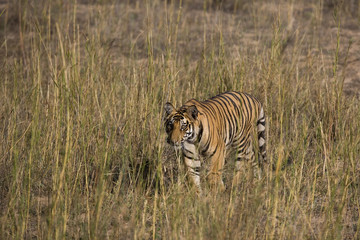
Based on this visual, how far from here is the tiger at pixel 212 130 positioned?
11.7 ft

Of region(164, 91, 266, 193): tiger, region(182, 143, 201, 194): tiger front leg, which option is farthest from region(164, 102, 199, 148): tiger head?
region(182, 143, 201, 194): tiger front leg

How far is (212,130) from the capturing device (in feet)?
12.5

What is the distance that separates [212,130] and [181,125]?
365 mm

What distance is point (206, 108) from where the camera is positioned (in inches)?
153

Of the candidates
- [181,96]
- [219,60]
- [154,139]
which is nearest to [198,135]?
[154,139]

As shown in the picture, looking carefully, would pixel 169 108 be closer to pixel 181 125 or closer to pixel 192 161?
pixel 181 125

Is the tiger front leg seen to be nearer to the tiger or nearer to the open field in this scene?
the tiger

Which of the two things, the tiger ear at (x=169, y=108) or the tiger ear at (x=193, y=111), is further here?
the tiger ear at (x=169, y=108)

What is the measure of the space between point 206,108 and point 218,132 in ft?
0.71

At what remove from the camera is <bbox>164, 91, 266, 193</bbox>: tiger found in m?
3.57

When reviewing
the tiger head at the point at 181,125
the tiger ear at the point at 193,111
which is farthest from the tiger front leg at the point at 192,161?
the tiger ear at the point at 193,111

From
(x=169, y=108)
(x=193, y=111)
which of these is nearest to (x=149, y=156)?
(x=169, y=108)

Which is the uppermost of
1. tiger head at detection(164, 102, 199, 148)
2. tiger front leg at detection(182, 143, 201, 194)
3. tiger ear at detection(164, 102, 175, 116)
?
tiger ear at detection(164, 102, 175, 116)

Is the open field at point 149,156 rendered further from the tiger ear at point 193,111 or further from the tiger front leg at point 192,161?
the tiger ear at point 193,111
